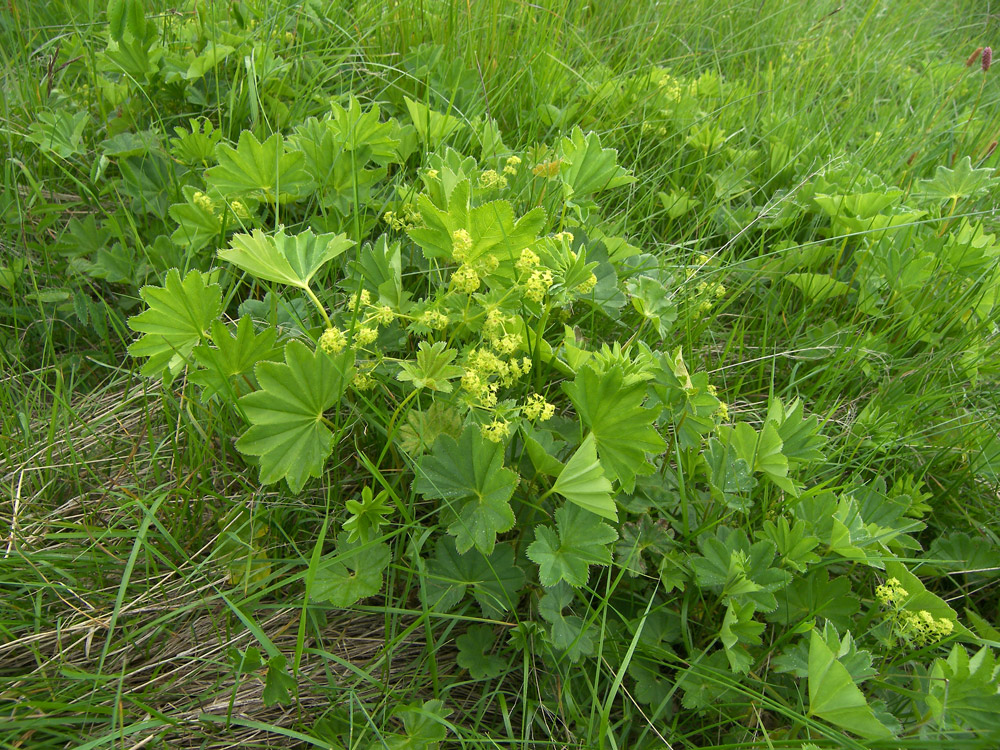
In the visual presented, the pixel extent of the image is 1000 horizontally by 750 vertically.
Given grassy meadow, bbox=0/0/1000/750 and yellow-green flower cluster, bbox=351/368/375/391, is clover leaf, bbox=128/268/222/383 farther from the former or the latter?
yellow-green flower cluster, bbox=351/368/375/391

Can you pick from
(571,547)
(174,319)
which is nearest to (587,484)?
(571,547)

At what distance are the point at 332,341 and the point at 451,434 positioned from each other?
13.1 inches

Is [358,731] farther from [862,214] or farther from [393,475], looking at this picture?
[862,214]

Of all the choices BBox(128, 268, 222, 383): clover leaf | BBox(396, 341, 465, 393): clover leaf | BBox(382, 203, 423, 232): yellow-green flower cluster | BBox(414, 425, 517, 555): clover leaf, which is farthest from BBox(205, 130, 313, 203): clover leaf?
BBox(414, 425, 517, 555): clover leaf

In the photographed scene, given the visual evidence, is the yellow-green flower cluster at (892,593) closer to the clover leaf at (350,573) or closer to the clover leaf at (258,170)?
the clover leaf at (350,573)

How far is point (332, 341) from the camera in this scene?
Result: 133cm

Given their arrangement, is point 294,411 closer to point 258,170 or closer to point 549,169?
point 258,170

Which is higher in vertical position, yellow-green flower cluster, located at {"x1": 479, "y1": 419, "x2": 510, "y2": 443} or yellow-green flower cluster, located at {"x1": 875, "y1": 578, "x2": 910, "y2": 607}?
yellow-green flower cluster, located at {"x1": 479, "y1": 419, "x2": 510, "y2": 443}

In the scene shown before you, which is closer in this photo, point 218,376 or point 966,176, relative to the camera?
point 218,376

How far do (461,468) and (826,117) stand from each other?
2789 millimetres

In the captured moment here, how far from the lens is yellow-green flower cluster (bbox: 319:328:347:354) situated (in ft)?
4.35

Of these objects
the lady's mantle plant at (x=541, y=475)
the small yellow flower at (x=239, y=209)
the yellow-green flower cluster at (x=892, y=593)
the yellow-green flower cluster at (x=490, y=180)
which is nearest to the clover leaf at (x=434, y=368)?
the lady's mantle plant at (x=541, y=475)

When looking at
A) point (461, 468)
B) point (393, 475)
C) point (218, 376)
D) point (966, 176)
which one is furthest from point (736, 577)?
point (966, 176)

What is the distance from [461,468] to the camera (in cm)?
140
